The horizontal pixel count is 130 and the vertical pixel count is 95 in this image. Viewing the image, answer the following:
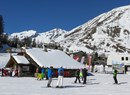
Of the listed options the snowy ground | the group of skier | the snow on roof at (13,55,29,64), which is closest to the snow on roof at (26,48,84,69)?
the snow on roof at (13,55,29,64)

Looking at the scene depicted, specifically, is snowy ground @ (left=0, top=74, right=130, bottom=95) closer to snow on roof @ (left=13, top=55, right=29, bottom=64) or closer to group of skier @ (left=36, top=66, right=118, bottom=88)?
group of skier @ (left=36, top=66, right=118, bottom=88)

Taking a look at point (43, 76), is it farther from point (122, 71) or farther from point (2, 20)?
point (2, 20)

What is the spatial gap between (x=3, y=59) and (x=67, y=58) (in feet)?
140

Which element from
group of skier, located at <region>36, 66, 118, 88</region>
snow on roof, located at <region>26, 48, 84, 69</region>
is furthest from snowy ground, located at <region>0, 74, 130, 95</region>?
snow on roof, located at <region>26, 48, 84, 69</region>

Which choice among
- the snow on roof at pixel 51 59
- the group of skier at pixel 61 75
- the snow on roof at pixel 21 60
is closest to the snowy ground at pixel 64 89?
the group of skier at pixel 61 75

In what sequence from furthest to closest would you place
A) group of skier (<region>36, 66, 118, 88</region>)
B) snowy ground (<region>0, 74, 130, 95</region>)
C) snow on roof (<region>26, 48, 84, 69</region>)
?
1. snow on roof (<region>26, 48, 84, 69</region>)
2. group of skier (<region>36, 66, 118, 88</region>)
3. snowy ground (<region>0, 74, 130, 95</region>)

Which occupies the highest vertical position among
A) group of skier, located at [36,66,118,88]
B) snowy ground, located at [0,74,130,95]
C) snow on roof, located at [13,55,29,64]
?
snow on roof, located at [13,55,29,64]

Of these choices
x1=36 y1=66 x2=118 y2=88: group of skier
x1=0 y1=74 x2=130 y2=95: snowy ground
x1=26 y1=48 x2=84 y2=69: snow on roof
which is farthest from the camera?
x1=26 y1=48 x2=84 y2=69: snow on roof

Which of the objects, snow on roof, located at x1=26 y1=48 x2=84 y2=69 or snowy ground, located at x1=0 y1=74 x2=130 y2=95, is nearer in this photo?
snowy ground, located at x1=0 y1=74 x2=130 y2=95

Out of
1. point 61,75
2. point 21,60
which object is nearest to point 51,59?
point 21,60

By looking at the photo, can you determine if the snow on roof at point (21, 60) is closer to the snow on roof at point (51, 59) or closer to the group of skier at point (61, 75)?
the snow on roof at point (51, 59)

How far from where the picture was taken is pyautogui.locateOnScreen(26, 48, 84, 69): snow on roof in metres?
47.6

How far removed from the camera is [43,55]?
164 feet

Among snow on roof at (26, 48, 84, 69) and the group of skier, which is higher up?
snow on roof at (26, 48, 84, 69)
